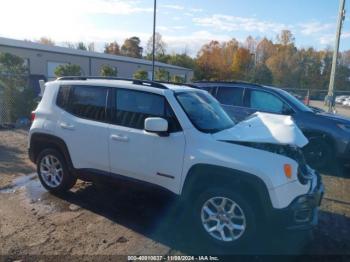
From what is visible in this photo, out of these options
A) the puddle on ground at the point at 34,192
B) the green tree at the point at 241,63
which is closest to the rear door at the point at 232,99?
the puddle on ground at the point at 34,192

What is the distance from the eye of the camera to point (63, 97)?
16.5 feet

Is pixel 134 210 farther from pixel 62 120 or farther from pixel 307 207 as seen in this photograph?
pixel 307 207

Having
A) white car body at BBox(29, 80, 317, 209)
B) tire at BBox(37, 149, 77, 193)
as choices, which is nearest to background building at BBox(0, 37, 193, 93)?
tire at BBox(37, 149, 77, 193)

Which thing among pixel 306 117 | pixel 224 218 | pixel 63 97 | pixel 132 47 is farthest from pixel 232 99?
pixel 132 47

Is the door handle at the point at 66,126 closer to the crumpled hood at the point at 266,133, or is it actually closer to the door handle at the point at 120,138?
the door handle at the point at 120,138

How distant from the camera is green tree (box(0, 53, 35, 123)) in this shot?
38.1 feet

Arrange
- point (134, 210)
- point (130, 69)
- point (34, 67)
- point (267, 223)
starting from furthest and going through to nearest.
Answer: point (130, 69) < point (34, 67) < point (134, 210) < point (267, 223)

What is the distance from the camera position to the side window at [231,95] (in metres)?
8.30

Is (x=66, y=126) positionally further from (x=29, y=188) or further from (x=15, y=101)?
(x=15, y=101)

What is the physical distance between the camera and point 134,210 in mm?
4793

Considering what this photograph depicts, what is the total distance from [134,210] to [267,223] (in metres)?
2.04

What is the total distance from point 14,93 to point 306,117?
32.6ft

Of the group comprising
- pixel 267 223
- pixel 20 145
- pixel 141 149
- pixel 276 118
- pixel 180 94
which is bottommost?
pixel 20 145

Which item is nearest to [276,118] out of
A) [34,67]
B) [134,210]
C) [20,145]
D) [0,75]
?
[134,210]
